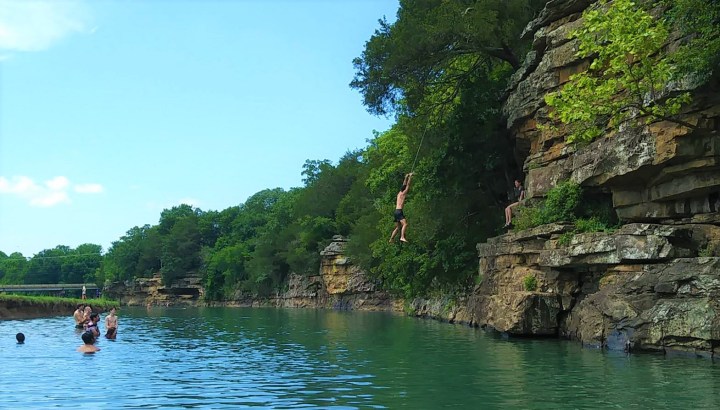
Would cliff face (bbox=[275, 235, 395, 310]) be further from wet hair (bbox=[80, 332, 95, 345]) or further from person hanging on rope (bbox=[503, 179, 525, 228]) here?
wet hair (bbox=[80, 332, 95, 345])

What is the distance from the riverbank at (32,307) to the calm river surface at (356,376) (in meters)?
22.8

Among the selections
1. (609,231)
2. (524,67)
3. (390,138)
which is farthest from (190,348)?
(390,138)

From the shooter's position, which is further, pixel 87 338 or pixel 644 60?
pixel 87 338

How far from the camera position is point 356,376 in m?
15.5

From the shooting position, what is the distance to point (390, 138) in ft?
190

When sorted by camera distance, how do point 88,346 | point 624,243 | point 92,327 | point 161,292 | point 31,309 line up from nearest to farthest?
1. point 88,346
2. point 624,243
3. point 92,327
4. point 31,309
5. point 161,292

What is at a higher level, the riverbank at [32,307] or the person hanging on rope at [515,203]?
the person hanging on rope at [515,203]

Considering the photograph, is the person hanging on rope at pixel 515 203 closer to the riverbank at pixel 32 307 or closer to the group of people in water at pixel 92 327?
the group of people in water at pixel 92 327

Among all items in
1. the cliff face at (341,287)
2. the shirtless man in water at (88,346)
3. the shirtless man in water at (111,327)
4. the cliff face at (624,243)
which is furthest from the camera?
the cliff face at (341,287)

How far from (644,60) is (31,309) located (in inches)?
1794

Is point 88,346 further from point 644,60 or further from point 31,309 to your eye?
point 31,309

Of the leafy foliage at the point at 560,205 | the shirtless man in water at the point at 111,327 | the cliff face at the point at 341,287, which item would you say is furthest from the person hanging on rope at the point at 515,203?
the cliff face at the point at 341,287

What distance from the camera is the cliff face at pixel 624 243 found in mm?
18984

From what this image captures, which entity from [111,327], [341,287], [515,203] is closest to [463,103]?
[515,203]
